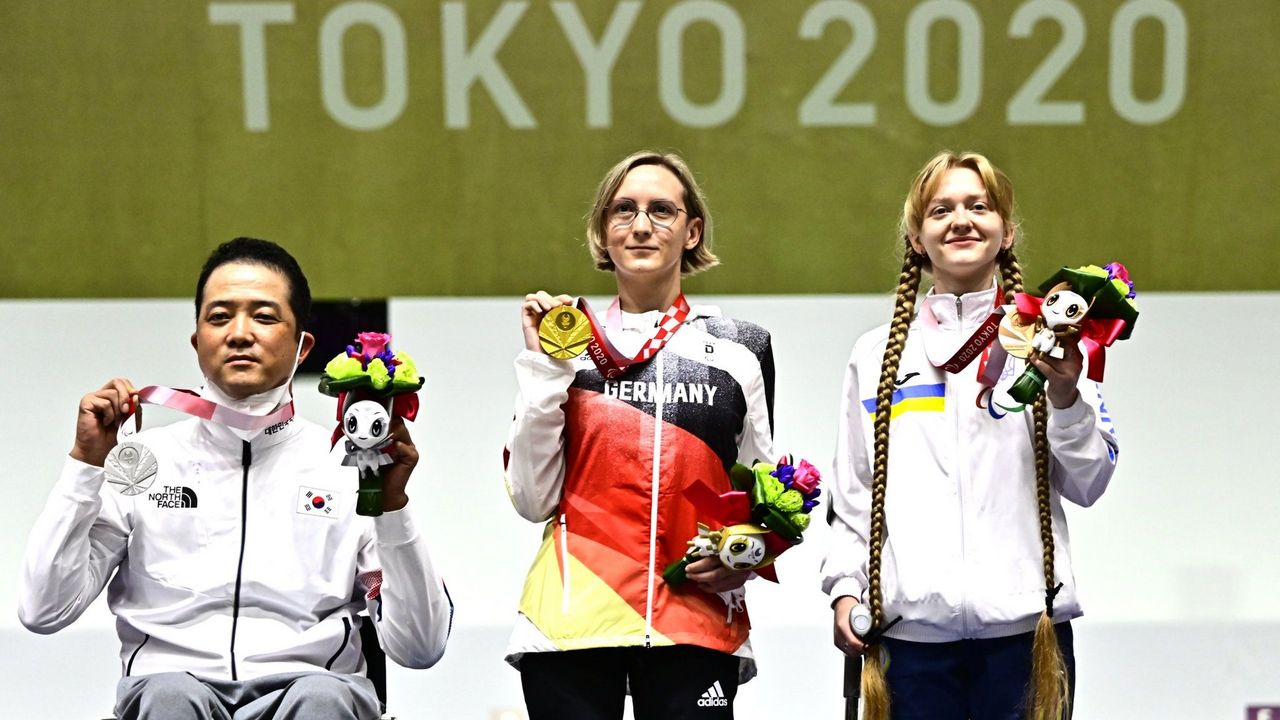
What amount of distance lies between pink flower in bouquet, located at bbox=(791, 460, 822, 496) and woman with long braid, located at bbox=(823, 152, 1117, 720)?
0.35 feet

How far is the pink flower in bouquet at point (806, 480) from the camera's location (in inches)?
103

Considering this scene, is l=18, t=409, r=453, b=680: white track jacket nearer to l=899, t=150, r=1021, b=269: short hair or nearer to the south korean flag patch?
the south korean flag patch

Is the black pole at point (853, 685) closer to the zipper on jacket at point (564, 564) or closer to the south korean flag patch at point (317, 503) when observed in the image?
the zipper on jacket at point (564, 564)

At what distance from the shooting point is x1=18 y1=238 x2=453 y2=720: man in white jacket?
8.26 ft

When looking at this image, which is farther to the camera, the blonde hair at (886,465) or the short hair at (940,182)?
the short hair at (940,182)

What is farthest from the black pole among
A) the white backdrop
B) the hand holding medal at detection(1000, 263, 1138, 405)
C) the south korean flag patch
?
the white backdrop

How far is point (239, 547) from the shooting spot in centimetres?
264

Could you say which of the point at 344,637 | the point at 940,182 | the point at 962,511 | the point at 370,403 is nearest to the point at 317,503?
the point at 344,637

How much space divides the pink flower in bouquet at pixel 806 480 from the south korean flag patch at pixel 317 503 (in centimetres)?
86

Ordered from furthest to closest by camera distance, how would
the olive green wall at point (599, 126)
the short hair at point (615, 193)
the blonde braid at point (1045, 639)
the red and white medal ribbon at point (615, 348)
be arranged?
the olive green wall at point (599, 126), the short hair at point (615, 193), the red and white medal ribbon at point (615, 348), the blonde braid at point (1045, 639)

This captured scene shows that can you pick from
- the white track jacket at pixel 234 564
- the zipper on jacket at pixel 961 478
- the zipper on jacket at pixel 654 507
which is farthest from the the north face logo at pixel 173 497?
the zipper on jacket at pixel 961 478

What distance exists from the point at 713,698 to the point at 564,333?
28.4 inches

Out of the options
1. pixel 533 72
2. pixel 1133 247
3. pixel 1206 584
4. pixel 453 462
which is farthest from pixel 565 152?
pixel 1206 584

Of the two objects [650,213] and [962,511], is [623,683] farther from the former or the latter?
[650,213]
